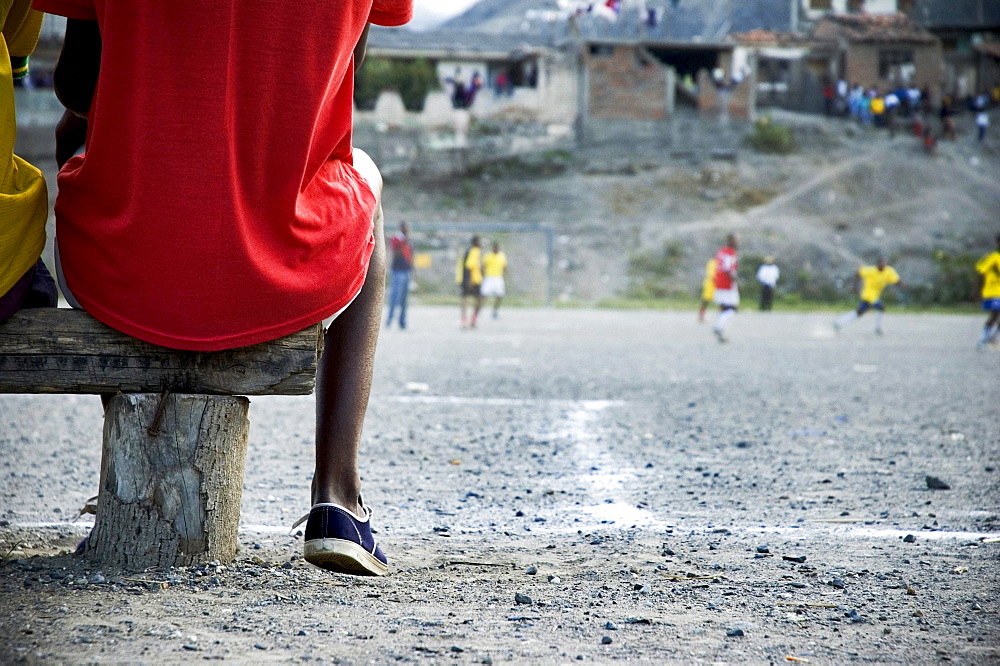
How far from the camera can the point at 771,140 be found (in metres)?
38.4

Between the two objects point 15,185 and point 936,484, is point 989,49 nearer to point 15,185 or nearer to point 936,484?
point 936,484

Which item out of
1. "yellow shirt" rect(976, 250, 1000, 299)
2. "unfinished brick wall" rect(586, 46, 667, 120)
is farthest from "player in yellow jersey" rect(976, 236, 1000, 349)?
"unfinished brick wall" rect(586, 46, 667, 120)

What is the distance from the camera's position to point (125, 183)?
2.11 m

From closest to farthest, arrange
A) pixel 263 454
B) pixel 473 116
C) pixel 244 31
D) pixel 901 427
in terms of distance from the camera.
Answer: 1. pixel 244 31
2. pixel 263 454
3. pixel 901 427
4. pixel 473 116

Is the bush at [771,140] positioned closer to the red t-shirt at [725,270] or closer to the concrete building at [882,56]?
the concrete building at [882,56]

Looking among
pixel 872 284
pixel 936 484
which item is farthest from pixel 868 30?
pixel 936 484

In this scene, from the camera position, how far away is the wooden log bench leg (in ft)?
7.46

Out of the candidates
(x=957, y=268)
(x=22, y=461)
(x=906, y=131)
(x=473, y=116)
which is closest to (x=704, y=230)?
(x=957, y=268)

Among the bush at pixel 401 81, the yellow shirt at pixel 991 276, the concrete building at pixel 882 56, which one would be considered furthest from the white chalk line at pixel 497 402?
the concrete building at pixel 882 56

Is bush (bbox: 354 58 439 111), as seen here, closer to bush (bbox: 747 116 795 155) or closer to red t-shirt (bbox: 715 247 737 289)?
bush (bbox: 747 116 795 155)

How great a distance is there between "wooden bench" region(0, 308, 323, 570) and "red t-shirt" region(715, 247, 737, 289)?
14.3 meters

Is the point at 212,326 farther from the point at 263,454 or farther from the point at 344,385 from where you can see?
the point at 263,454

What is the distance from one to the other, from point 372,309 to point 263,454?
238 centimetres

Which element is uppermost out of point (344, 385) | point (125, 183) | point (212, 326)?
point (125, 183)
